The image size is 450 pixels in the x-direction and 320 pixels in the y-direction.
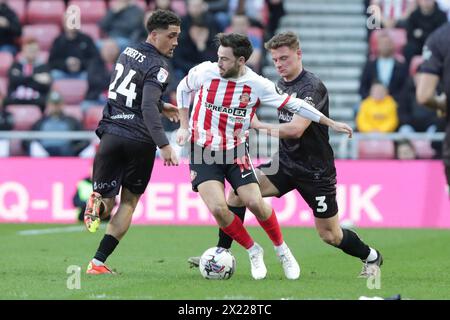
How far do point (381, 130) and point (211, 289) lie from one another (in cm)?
952

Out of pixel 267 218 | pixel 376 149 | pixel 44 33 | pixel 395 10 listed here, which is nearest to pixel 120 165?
pixel 267 218

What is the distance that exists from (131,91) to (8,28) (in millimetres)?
11153

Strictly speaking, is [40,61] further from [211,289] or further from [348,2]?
[211,289]

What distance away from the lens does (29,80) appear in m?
18.8

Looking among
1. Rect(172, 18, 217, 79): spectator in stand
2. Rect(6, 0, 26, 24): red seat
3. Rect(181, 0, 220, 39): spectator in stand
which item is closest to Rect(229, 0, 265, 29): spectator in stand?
Rect(181, 0, 220, 39): spectator in stand

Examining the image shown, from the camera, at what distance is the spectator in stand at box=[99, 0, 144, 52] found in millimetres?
19594

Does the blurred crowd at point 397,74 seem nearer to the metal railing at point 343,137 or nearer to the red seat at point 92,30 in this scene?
the metal railing at point 343,137

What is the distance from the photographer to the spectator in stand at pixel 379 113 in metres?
17.6

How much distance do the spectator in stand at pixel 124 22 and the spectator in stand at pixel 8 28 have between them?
165 centimetres

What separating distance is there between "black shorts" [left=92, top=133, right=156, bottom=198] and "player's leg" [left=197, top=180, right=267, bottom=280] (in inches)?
27.8

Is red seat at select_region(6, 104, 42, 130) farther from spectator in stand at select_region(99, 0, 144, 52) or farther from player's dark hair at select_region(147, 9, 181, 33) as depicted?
player's dark hair at select_region(147, 9, 181, 33)

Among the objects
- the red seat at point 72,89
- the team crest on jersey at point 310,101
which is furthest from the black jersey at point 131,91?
the red seat at point 72,89

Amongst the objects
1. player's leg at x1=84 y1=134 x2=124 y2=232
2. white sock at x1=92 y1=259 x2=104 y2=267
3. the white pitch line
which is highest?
player's leg at x1=84 y1=134 x2=124 y2=232

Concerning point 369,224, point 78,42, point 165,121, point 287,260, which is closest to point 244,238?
point 287,260
